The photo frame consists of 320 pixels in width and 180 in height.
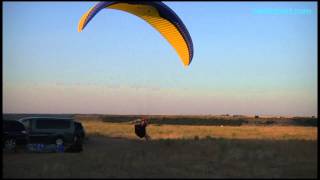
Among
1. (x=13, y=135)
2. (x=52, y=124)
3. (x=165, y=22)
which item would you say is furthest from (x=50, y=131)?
(x=165, y=22)

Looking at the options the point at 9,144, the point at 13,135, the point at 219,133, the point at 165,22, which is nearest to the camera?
the point at 9,144

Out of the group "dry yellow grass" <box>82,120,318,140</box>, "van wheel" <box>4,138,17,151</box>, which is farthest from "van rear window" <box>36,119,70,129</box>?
"dry yellow grass" <box>82,120,318,140</box>

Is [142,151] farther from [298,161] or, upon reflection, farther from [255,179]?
[255,179]

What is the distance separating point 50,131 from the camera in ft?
83.4

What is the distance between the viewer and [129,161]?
1880cm

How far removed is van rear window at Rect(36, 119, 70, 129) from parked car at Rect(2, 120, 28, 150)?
90 cm

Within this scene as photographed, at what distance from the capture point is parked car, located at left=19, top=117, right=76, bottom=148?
82.6 ft

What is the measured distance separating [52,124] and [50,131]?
1.32ft

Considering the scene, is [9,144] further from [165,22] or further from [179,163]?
[179,163]

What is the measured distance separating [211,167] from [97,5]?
7.37 metres

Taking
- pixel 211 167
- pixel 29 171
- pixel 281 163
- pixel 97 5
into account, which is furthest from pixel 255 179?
pixel 97 5

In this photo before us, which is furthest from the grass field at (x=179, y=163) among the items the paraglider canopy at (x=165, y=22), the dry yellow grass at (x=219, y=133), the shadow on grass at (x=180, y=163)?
the dry yellow grass at (x=219, y=133)

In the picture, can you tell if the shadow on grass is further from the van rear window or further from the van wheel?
the van rear window

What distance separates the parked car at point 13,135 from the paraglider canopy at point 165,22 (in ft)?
16.4
